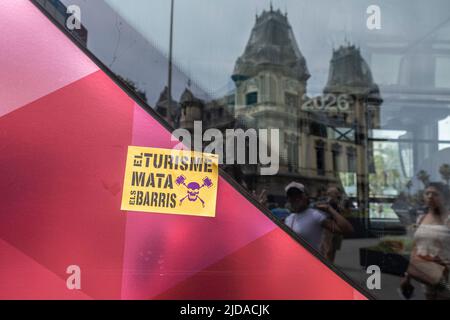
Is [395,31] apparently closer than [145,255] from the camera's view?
No

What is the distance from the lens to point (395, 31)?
2.07 metres

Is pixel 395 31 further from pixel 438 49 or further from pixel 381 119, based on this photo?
pixel 381 119

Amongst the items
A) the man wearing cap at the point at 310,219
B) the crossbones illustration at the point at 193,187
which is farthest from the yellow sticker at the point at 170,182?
the man wearing cap at the point at 310,219

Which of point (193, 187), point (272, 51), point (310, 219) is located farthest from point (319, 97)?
point (193, 187)

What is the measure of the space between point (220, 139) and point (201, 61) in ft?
1.53

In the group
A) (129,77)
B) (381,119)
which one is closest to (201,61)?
(129,77)

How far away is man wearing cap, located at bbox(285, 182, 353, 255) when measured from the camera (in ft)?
6.38

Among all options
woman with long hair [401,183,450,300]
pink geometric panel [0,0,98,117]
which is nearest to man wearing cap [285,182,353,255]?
woman with long hair [401,183,450,300]

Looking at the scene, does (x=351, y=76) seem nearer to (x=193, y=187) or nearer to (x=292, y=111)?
(x=292, y=111)

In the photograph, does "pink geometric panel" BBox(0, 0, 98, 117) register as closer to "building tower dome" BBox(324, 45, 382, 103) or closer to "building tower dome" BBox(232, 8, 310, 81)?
"building tower dome" BBox(232, 8, 310, 81)

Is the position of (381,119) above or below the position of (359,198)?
above

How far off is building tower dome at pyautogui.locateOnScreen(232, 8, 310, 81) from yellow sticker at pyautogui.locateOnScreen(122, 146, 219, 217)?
21.7 inches

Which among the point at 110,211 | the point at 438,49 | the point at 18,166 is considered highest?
the point at 438,49

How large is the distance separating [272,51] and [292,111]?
374mm
